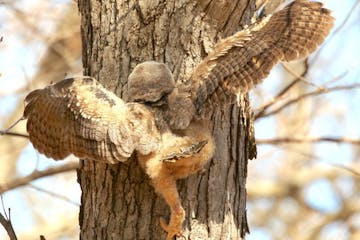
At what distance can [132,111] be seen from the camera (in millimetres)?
2561

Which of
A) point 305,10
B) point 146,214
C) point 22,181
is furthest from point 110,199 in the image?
point 22,181

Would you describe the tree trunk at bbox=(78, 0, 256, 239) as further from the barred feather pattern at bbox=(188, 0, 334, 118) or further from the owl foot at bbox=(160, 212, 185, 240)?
the barred feather pattern at bbox=(188, 0, 334, 118)

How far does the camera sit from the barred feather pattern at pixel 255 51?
2654 mm

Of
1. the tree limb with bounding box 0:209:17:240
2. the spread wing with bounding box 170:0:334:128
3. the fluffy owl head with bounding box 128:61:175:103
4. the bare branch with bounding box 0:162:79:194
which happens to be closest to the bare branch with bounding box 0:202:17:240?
the tree limb with bounding box 0:209:17:240

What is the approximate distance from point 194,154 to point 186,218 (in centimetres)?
32

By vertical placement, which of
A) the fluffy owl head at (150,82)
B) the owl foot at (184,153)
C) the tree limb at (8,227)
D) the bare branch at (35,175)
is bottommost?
the tree limb at (8,227)

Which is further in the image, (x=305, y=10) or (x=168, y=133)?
(x=305, y=10)

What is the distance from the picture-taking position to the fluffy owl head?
259cm

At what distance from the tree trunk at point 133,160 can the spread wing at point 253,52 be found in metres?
0.14

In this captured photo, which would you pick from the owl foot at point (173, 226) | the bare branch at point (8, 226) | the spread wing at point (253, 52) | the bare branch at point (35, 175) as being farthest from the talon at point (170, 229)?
the bare branch at point (35, 175)

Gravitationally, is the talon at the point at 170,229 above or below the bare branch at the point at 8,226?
below

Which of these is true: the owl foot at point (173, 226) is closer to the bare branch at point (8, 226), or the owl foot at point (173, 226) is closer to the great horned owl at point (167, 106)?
the great horned owl at point (167, 106)

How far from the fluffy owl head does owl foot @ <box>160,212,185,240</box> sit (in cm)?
41

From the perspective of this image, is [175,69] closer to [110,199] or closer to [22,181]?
[110,199]
